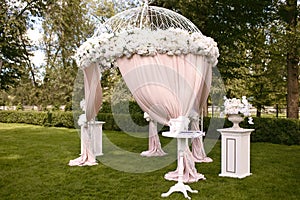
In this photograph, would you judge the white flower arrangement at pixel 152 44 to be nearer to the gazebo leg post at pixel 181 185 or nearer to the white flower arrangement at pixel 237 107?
the white flower arrangement at pixel 237 107

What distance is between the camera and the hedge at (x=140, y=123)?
29.8 feet

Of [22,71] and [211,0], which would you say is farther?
[22,71]

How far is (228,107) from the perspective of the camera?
5691mm

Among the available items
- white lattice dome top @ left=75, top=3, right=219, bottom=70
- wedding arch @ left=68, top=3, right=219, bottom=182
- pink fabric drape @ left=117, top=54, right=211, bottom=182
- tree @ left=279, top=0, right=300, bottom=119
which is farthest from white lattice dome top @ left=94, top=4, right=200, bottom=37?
tree @ left=279, top=0, right=300, bottom=119

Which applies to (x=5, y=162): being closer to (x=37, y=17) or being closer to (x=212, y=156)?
(x=212, y=156)

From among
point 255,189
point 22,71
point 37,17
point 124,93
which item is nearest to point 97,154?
point 255,189

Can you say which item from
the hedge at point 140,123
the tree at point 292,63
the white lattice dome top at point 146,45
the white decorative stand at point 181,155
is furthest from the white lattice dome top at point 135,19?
the tree at point 292,63

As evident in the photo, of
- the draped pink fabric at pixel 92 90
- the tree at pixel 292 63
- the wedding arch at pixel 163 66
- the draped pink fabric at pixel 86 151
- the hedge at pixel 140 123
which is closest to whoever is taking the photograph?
the wedding arch at pixel 163 66

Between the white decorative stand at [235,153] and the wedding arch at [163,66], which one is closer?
the wedding arch at [163,66]

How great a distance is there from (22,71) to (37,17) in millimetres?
3172

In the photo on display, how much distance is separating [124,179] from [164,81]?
5.89 ft

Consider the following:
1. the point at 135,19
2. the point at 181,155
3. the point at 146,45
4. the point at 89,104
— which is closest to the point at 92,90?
the point at 89,104

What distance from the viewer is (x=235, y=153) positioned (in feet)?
18.0

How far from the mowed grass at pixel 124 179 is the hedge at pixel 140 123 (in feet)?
3.24
